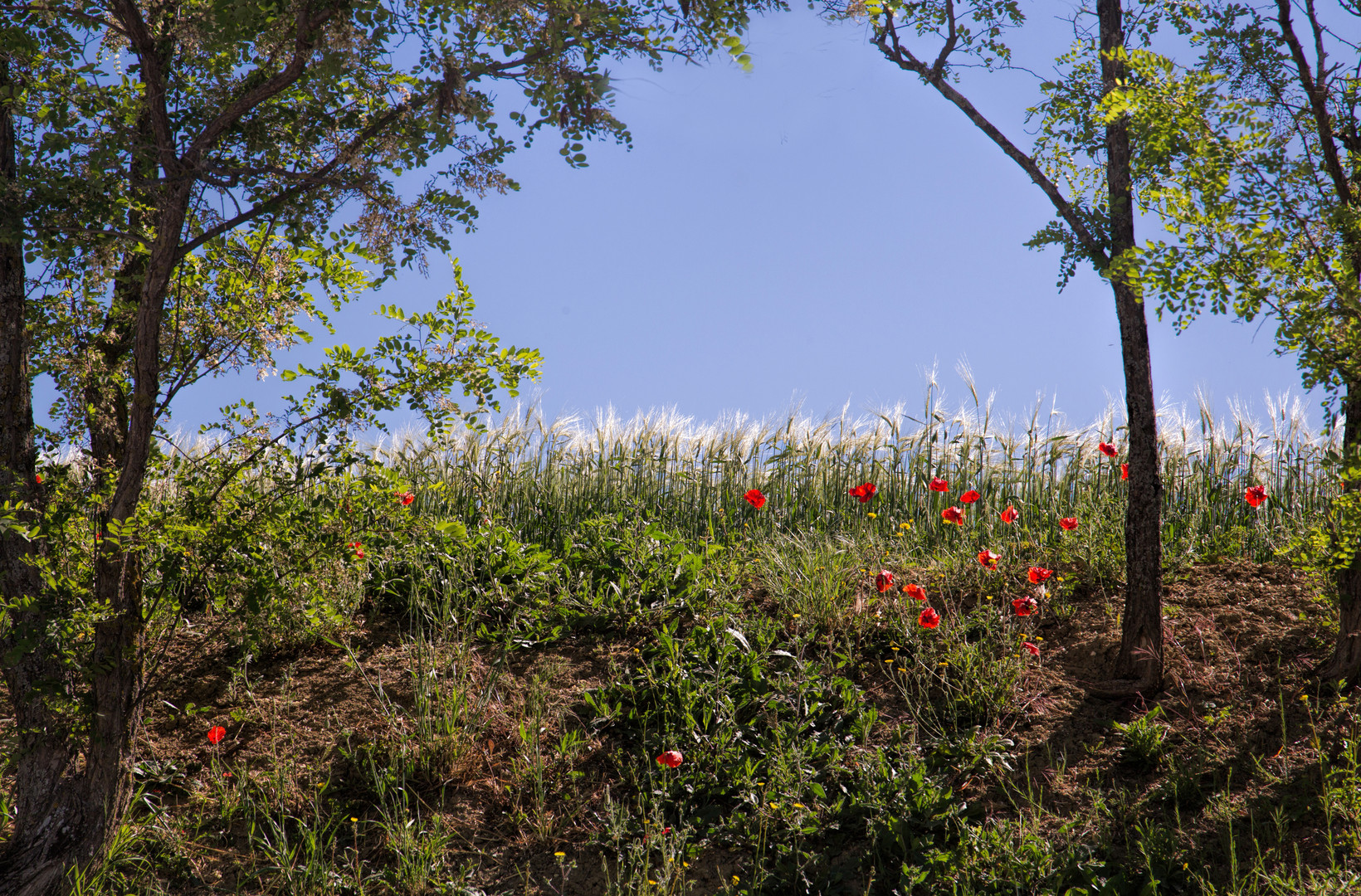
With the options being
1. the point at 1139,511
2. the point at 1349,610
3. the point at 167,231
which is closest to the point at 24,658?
the point at 167,231

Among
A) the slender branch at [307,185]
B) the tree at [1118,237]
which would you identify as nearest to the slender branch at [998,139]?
the tree at [1118,237]

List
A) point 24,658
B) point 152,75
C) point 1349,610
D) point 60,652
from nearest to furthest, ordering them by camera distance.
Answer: point 152,75
point 60,652
point 24,658
point 1349,610

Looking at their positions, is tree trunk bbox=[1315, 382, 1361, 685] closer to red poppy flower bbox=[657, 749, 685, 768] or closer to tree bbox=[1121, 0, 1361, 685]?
tree bbox=[1121, 0, 1361, 685]

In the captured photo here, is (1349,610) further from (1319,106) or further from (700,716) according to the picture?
(700,716)

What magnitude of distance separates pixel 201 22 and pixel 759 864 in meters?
3.61

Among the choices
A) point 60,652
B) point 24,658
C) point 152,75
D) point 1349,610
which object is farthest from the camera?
point 1349,610

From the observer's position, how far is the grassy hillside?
324cm

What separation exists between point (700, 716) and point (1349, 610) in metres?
3.02

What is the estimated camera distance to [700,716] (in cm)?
395

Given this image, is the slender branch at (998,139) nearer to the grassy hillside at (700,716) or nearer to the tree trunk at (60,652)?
the grassy hillside at (700,716)

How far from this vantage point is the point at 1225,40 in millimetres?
4531

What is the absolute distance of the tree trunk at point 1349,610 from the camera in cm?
382

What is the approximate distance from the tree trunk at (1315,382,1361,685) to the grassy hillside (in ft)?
0.43

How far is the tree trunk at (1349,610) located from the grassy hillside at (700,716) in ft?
0.43
